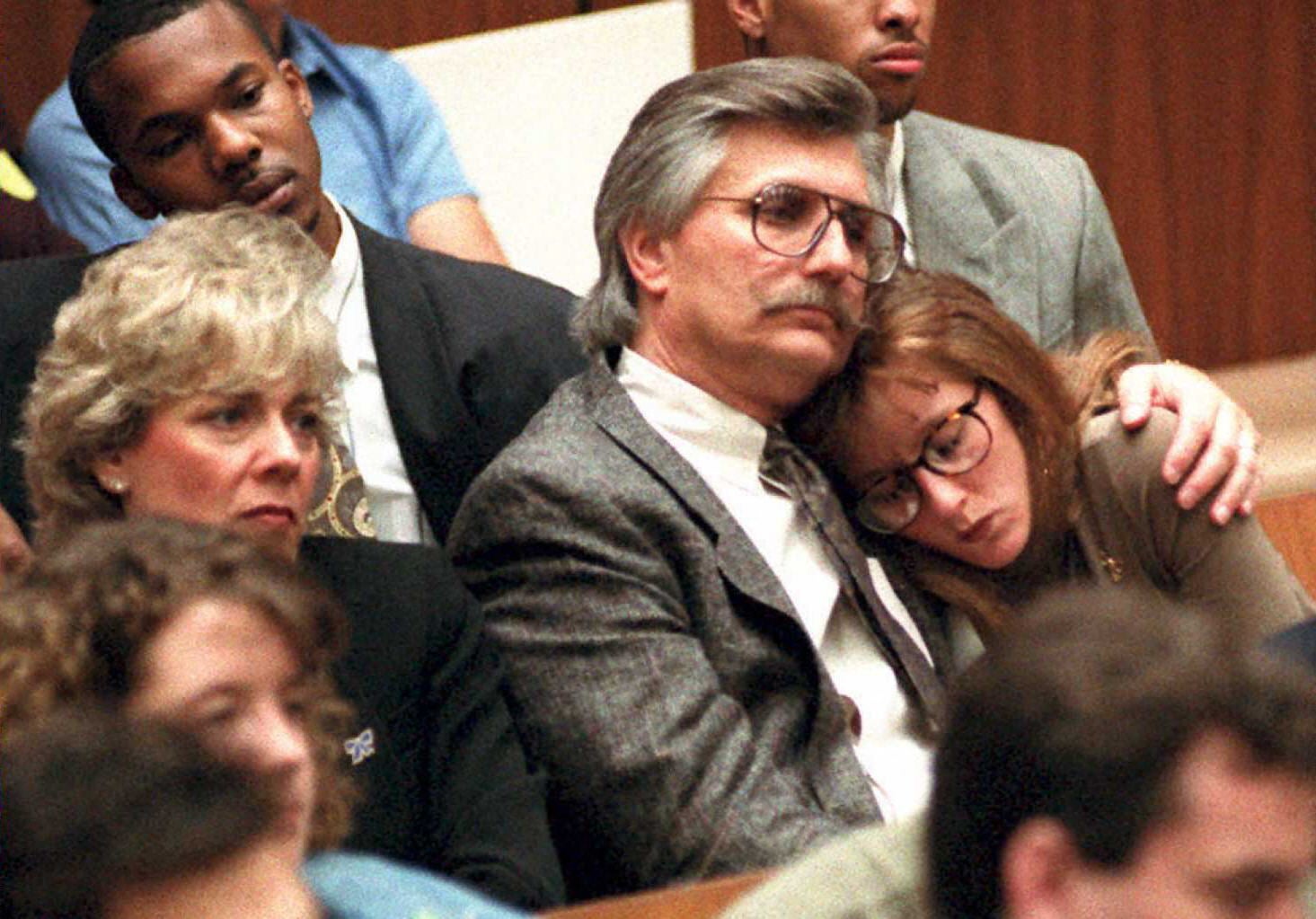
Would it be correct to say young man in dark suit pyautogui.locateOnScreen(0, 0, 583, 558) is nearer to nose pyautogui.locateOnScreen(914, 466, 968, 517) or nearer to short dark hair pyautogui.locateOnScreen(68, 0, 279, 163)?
short dark hair pyautogui.locateOnScreen(68, 0, 279, 163)

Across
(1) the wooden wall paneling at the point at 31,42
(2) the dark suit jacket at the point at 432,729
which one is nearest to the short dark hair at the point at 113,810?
(2) the dark suit jacket at the point at 432,729

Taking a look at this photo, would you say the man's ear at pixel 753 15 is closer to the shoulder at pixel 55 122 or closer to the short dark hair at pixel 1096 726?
the shoulder at pixel 55 122

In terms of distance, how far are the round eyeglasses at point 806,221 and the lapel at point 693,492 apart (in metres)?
0.15

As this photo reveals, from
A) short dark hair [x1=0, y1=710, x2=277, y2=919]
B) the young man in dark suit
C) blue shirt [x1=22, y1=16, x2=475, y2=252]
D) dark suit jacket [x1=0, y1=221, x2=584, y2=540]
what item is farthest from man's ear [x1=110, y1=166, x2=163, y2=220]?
short dark hair [x1=0, y1=710, x2=277, y2=919]

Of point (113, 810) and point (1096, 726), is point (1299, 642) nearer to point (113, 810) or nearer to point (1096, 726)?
point (1096, 726)

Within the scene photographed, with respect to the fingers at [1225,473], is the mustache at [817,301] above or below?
above

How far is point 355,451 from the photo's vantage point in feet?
5.62

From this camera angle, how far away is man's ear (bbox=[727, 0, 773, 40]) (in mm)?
2109

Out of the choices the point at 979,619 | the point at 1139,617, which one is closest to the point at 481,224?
the point at 979,619

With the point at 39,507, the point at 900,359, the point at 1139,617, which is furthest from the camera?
the point at 900,359

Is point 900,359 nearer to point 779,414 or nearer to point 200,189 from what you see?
point 779,414

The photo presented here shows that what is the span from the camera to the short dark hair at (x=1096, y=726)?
82 cm

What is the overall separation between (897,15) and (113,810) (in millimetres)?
1380

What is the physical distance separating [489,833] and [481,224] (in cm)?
86
